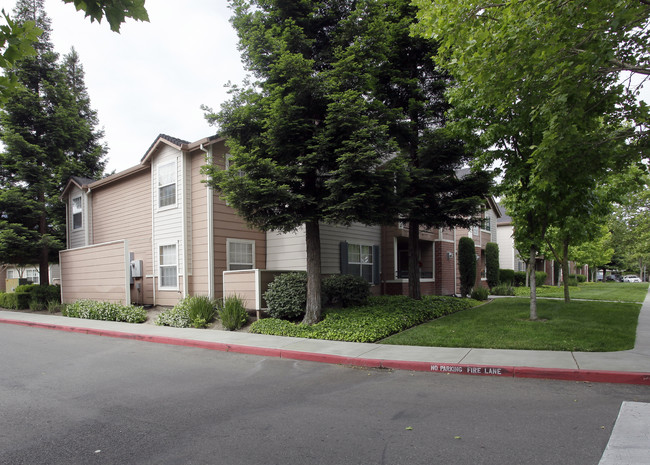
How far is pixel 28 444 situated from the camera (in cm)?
412

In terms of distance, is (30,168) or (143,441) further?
(30,168)

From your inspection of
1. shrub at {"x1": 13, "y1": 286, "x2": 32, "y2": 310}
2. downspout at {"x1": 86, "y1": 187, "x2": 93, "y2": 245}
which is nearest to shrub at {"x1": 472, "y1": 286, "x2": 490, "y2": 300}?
downspout at {"x1": 86, "y1": 187, "x2": 93, "y2": 245}

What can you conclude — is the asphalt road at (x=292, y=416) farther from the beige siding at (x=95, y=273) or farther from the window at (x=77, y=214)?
the window at (x=77, y=214)

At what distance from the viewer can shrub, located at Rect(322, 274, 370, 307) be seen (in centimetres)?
1296

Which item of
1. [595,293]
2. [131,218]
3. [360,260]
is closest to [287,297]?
[360,260]

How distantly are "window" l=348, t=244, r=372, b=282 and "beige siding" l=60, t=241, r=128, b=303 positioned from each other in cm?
856

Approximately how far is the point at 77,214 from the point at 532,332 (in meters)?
20.5

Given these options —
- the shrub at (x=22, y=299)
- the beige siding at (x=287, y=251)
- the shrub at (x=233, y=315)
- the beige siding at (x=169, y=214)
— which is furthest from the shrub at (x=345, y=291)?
the shrub at (x=22, y=299)

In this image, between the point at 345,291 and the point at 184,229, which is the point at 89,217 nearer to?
the point at 184,229

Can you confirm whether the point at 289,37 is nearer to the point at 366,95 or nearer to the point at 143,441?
the point at 366,95

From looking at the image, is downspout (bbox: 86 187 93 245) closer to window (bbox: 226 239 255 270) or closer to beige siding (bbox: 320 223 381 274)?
window (bbox: 226 239 255 270)

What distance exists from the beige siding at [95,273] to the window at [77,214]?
2113 mm

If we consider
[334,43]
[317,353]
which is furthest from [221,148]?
[317,353]

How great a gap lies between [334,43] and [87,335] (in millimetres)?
10692
